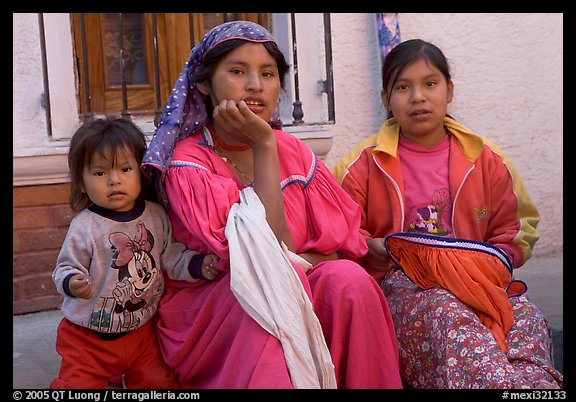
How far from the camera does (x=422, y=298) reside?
2.45 metres

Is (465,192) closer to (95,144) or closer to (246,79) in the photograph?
(246,79)

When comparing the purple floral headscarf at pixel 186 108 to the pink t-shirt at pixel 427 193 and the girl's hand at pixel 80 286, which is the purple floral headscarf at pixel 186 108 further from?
the pink t-shirt at pixel 427 193

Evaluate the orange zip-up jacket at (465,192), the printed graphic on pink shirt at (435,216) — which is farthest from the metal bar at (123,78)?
the printed graphic on pink shirt at (435,216)

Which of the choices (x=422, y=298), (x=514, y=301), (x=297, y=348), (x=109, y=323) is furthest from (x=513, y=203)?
(x=109, y=323)

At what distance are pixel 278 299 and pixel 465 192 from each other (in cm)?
113

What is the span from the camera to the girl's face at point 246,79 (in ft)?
7.78

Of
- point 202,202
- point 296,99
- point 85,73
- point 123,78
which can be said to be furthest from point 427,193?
point 85,73

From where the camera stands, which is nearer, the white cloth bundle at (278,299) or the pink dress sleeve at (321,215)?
the white cloth bundle at (278,299)

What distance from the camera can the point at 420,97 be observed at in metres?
2.70

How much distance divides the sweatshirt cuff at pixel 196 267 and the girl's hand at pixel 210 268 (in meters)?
0.02

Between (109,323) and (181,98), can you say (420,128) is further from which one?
(109,323)

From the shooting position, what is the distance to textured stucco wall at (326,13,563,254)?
4273 millimetres

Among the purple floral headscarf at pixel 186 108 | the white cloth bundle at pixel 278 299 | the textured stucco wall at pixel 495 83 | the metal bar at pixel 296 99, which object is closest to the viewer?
the white cloth bundle at pixel 278 299
